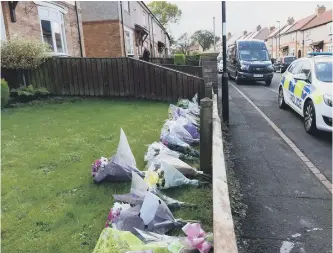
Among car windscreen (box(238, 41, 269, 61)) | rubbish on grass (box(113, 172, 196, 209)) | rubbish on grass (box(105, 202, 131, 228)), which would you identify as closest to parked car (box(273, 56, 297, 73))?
car windscreen (box(238, 41, 269, 61))

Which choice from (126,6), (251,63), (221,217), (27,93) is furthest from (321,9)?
(221,217)

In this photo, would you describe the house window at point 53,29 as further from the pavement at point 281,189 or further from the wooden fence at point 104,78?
the pavement at point 281,189

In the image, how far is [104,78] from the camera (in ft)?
35.2

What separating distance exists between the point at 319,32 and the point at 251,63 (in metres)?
34.1

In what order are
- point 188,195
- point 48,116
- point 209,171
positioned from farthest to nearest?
point 48,116
point 209,171
point 188,195

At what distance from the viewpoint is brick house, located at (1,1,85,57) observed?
406 inches

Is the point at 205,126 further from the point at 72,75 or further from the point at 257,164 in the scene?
the point at 72,75

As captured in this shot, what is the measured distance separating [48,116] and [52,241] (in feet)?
18.7

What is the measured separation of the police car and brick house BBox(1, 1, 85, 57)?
345 inches

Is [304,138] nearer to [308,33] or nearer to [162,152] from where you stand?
[162,152]

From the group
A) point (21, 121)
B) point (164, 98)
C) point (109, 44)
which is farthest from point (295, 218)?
point (109, 44)

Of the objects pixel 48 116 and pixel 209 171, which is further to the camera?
pixel 48 116

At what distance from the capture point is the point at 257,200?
3789mm

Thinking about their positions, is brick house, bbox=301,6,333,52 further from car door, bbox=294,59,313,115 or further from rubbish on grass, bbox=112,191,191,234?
rubbish on grass, bbox=112,191,191,234
